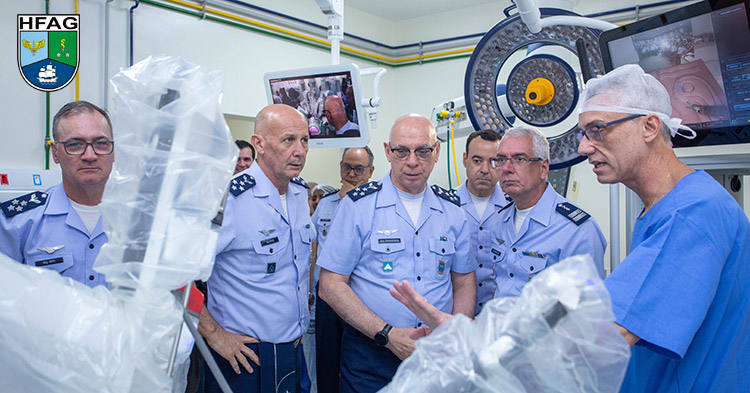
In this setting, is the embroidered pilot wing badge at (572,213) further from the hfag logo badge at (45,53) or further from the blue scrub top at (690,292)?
the hfag logo badge at (45,53)

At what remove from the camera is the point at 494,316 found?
2.46 ft

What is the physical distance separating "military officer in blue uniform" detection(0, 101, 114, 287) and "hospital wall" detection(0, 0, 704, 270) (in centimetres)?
206

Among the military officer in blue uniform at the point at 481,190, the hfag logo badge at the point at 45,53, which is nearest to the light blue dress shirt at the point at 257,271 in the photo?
the military officer in blue uniform at the point at 481,190

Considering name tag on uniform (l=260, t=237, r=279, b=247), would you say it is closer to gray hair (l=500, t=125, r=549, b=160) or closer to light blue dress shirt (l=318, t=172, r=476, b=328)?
light blue dress shirt (l=318, t=172, r=476, b=328)

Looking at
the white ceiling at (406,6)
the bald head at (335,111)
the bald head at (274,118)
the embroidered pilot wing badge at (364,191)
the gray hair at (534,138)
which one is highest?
the white ceiling at (406,6)

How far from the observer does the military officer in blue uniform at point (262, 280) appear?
1.88 m

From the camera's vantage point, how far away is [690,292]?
96cm

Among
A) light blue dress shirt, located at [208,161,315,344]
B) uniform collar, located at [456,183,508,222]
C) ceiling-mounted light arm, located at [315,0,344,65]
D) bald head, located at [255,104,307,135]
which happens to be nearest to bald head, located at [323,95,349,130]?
ceiling-mounted light arm, located at [315,0,344,65]

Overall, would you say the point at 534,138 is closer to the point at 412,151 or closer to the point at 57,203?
the point at 412,151

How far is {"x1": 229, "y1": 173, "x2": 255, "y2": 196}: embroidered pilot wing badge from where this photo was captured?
6.61 ft

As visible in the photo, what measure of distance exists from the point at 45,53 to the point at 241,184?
186 centimetres

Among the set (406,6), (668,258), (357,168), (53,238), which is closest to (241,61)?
(357,168)

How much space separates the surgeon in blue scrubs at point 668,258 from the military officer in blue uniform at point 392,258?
0.89 meters

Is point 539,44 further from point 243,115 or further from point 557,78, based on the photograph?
point 243,115
